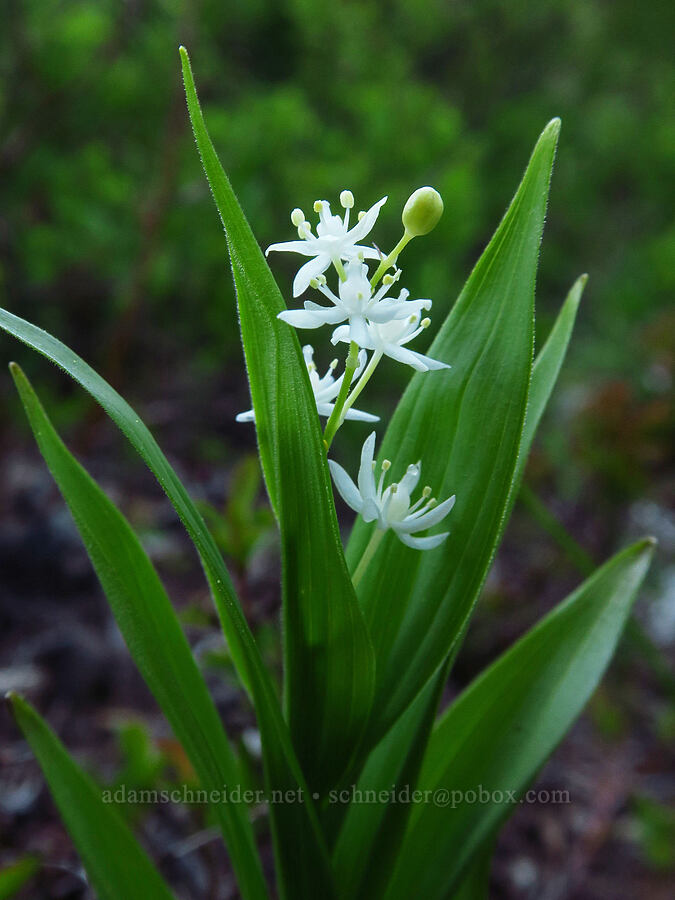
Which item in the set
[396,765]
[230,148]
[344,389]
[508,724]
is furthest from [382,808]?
[230,148]

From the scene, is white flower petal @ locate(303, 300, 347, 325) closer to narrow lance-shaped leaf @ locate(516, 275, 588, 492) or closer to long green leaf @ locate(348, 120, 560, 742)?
long green leaf @ locate(348, 120, 560, 742)

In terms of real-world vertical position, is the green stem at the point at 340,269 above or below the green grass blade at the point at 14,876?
above

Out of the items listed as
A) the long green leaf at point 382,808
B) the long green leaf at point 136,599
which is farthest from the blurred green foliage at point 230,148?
the long green leaf at point 382,808

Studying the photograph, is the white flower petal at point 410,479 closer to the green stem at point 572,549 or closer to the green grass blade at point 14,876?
the green stem at point 572,549

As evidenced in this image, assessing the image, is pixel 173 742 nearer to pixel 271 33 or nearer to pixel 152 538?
pixel 152 538

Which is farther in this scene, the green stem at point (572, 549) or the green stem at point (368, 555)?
the green stem at point (572, 549)

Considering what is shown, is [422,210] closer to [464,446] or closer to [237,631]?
[464,446]

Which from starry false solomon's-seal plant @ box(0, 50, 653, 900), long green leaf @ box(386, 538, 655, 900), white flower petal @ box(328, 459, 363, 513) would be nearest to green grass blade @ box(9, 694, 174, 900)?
starry false solomon's-seal plant @ box(0, 50, 653, 900)
